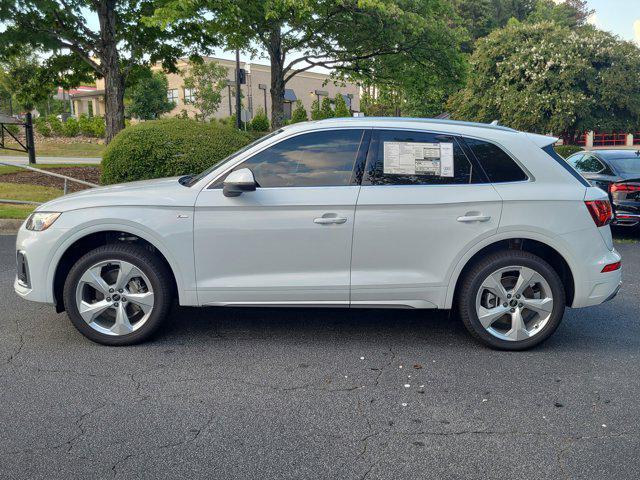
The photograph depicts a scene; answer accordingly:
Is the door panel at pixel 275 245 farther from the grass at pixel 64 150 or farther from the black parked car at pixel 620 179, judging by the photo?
the grass at pixel 64 150

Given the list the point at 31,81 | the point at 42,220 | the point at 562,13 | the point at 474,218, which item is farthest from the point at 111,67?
the point at 562,13

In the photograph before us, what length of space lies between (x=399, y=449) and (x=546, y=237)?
85.5 inches

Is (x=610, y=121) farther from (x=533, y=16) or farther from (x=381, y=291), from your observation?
(x=533, y=16)

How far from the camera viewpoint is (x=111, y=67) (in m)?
16.2

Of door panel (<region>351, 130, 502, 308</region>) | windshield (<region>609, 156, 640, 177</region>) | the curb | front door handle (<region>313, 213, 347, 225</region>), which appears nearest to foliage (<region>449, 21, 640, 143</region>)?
windshield (<region>609, 156, 640, 177</region>)

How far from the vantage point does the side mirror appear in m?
4.29

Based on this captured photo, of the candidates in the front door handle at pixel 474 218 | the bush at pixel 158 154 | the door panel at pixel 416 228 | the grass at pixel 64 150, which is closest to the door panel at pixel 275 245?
the door panel at pixel 416 228

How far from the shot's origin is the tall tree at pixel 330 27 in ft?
44.6

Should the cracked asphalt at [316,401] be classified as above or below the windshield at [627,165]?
below

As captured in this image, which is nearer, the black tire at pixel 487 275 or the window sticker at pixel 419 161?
the black tire at pixel 487 275

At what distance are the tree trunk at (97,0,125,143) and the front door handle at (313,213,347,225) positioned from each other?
13.4 m

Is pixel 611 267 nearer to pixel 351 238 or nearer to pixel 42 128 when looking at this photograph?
pixel 351 238

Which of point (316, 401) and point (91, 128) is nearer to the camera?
point (316, 401)

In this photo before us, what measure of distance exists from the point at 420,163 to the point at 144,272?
2.29 m
